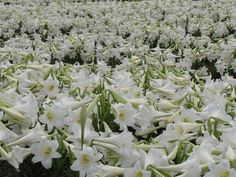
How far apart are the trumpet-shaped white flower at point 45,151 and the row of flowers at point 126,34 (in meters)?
2.22

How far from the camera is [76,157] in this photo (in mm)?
2191

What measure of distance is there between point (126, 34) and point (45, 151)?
18.0ft

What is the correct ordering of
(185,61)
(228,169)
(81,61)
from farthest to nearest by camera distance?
(81,61) < (185,61) < (228,169)

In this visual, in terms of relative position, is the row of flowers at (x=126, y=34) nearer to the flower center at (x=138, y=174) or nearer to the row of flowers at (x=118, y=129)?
the row of flowers at (x=118, y=129)

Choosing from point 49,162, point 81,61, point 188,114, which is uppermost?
point 188,114

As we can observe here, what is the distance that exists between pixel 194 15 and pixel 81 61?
3691 mm

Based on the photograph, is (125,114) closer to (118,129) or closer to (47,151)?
(118,129)

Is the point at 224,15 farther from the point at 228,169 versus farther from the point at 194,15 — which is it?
the point at 228,169

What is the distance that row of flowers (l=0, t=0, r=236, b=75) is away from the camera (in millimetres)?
5725

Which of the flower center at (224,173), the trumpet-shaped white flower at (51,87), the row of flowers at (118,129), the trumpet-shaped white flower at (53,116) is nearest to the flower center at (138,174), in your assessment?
the row of flowers at (118,129)

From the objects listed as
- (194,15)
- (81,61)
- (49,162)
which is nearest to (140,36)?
(81,61)

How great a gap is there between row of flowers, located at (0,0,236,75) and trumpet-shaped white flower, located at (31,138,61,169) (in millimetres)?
2217

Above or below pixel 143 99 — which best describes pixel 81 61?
below

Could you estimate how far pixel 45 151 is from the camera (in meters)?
2.26
